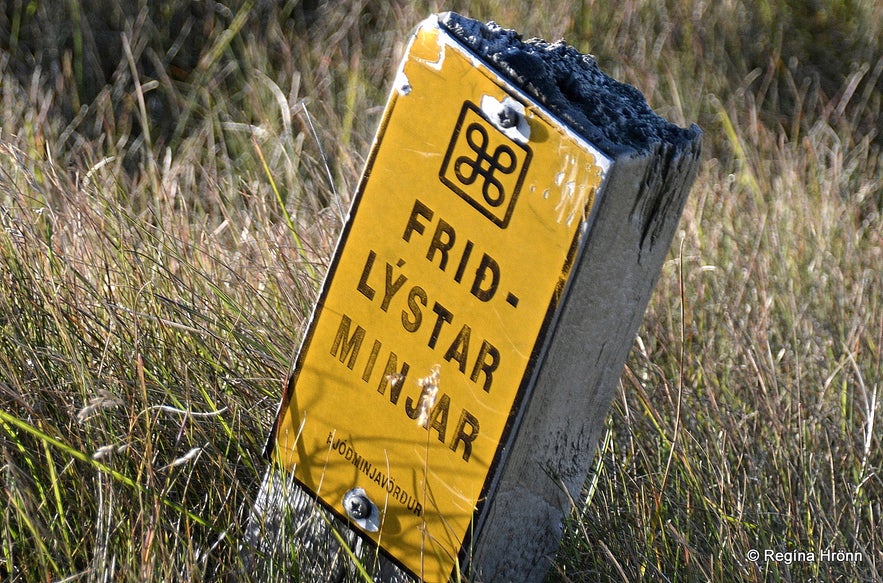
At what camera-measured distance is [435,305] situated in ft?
4.38

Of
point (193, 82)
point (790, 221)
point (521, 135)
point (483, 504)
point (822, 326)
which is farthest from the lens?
point (193, 82)

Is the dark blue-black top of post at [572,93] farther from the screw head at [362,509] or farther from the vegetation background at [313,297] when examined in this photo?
the screw head at [362,509]

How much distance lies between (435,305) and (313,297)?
0.76 m

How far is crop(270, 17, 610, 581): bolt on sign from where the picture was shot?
1.25m

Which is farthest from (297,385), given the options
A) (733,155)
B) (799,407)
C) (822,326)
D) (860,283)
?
(733,155)

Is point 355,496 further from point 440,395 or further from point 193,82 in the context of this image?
point 193,82

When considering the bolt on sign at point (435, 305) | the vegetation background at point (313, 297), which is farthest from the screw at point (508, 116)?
the vegetation background at point (313, 297)

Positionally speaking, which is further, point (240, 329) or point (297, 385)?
point (240, 329)

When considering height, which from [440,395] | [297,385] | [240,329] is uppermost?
[440,395]

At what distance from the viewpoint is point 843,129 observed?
12.9ft

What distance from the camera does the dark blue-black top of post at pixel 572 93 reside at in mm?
1242

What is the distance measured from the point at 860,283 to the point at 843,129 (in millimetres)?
1472

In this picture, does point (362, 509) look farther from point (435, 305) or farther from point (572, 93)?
point (572, 93)

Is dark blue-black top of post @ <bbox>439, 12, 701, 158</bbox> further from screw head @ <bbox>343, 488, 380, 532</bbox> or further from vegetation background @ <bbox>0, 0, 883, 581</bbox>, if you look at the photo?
screw head @ <bbox>343, 488, 380, 532</bbox>
